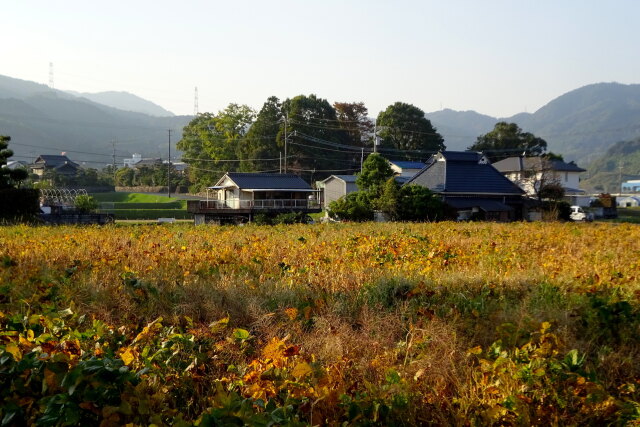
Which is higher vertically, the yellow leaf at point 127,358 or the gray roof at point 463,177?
the gray roof at point 463,177

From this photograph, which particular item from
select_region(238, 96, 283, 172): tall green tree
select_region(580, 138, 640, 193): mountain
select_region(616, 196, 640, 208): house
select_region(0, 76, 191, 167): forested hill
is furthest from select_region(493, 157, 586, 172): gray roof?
select_region(0, 76, 191, 167): forested hill

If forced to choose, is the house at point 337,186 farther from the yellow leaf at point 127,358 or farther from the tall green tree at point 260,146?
the yellow leaf at point 127,358

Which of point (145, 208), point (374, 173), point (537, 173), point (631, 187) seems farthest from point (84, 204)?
point (631, 187)

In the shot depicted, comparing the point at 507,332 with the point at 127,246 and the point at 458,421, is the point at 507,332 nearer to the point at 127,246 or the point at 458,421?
the point at 458,421

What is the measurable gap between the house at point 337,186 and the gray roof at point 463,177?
9.24 meters

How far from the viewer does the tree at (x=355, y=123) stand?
5797 cm

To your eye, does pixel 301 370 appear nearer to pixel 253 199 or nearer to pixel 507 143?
pixel 253 199

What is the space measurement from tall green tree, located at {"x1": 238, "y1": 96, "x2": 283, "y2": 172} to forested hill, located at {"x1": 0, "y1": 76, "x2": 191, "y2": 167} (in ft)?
155

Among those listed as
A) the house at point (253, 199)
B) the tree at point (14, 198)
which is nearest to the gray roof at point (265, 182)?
the house at point (253, 199)

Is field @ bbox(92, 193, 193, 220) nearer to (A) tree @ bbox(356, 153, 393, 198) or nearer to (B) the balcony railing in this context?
(B) the balcony railing

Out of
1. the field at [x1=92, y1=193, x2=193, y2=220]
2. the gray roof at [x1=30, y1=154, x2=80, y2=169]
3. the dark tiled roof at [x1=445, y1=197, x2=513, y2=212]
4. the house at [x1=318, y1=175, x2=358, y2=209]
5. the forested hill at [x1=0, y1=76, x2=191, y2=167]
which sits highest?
the forested hill at [x1=0, y1=76, x2=191, y2=167]

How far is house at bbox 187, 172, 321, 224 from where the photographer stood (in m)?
31.5

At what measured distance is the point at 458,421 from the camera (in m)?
3.28

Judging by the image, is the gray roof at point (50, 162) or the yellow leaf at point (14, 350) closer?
the yellow leaf at point (14, 350)
